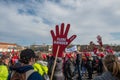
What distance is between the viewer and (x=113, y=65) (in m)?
3.80

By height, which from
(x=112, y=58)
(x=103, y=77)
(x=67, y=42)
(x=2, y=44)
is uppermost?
(x=2, y=44)

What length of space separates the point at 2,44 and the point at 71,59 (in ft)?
282

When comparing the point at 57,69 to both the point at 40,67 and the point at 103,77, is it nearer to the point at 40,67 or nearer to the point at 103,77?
the point at 40,67

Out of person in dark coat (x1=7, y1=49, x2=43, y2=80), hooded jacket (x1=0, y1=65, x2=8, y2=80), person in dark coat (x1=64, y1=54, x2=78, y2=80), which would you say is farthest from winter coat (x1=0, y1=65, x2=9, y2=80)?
person in dark coat (x1=64, y1=54, x2=78, y2=80)

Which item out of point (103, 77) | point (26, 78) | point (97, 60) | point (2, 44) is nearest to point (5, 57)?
point (26, 78)

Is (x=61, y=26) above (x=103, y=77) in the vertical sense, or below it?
above

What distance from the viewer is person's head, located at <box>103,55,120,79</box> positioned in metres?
3.79

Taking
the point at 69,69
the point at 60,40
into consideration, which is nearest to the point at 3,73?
the point at 60,40

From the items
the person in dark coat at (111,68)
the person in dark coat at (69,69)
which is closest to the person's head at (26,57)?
the person in dark coat at (111,68)

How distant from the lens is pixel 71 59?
1778 cm

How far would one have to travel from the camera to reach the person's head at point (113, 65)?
12.4 ft

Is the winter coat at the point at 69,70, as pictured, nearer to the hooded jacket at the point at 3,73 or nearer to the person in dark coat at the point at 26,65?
the hooded jacket at the point at 3,73

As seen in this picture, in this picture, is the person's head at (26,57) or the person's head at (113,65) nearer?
the person's head at (113,65)

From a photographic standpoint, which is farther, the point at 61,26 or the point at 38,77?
the point at 61,26
